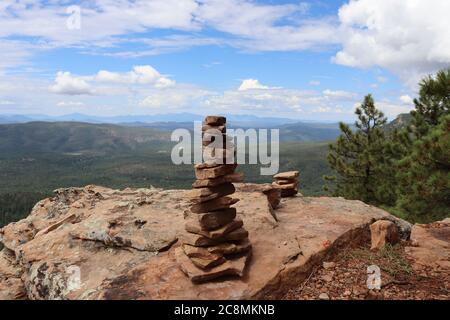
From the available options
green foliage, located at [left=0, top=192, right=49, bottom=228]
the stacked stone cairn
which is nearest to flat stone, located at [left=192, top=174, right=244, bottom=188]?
the stacked stone cairn

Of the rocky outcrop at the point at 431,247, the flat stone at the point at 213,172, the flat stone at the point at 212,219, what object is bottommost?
the rocky outcrop at the point at 431,247

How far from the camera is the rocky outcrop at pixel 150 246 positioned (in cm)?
1028

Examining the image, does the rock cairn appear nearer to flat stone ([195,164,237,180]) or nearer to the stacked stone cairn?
the stacked stone cairn

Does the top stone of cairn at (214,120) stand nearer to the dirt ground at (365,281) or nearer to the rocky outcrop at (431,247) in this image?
the dirt ground at (365,281)

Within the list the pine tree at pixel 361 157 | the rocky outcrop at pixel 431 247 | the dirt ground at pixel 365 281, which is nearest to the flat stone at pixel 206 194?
the dirt ground at pixel 365 281

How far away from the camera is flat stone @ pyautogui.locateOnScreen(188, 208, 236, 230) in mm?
10953

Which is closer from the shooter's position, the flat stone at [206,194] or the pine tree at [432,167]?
the flat stone at [206,194]

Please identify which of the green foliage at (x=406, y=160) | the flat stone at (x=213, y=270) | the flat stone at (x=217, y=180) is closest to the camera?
the flat stone at (x=213, y=270)

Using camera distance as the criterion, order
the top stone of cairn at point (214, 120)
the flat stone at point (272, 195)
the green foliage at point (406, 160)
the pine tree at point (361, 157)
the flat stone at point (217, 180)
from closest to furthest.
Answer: the flat stone at point (217, 180) → the top stone of cairn at point (214, 120) → the flat stone at point (272, 195) → the green foliage at point (406, 160) → the pine tree at point (361, 157)

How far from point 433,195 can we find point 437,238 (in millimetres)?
4454

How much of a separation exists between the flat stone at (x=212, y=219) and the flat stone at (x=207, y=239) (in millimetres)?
330

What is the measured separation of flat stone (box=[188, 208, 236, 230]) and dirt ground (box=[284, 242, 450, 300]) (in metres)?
2.64

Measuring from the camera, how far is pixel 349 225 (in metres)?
14.2
